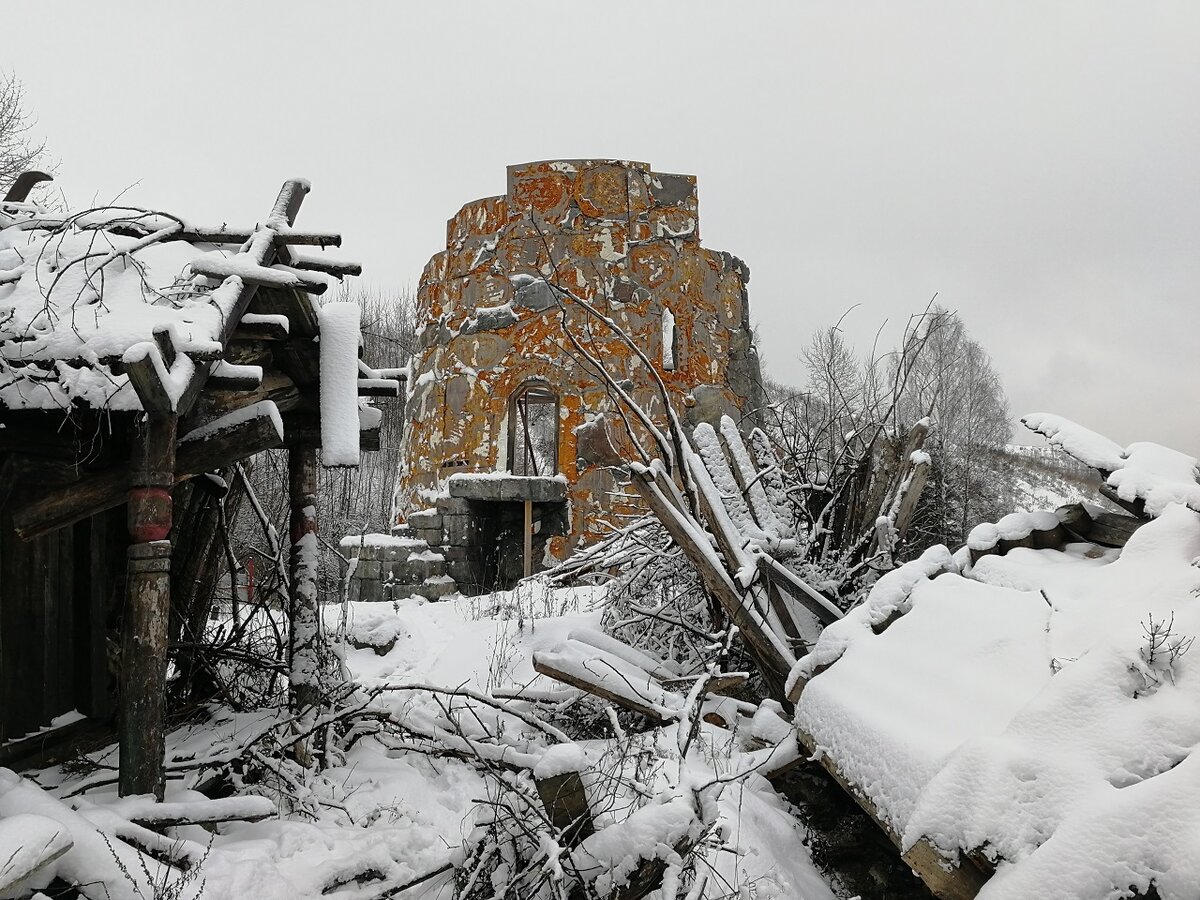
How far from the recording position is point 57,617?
4500 millimetres

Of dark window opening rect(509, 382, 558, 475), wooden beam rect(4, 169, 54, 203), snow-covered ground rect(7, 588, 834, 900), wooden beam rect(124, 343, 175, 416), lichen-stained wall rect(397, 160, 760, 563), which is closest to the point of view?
wooden beam rect(124, 343, 175, 416)

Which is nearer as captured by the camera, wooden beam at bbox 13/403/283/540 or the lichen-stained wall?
wooden beam at bbox 13/403/283/540

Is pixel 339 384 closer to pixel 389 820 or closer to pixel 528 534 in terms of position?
pixel 389 820

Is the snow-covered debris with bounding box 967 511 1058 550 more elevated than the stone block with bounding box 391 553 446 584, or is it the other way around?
the snow-covered debris with bounding box 967 511 1058 550

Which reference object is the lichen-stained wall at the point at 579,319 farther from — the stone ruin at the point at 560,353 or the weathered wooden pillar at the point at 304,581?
the weathered wooden pillar at the point at 304,581

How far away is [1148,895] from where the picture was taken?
201cm

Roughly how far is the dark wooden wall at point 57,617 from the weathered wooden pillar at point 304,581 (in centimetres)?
92

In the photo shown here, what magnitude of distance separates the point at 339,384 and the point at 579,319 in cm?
796

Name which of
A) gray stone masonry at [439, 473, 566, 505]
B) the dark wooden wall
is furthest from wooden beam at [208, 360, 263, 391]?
gray stone masonry at [439, 473, 566, 505]

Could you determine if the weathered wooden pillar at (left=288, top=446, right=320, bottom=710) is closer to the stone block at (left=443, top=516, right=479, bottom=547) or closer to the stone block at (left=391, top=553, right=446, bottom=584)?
the stone block at (left=391, top=553, right=446, bottom=584)

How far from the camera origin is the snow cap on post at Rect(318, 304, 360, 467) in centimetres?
446

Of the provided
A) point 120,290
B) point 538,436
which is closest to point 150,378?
point 120,290

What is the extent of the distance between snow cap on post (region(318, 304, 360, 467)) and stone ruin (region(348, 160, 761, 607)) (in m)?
7.19

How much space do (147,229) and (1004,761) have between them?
419 cm
